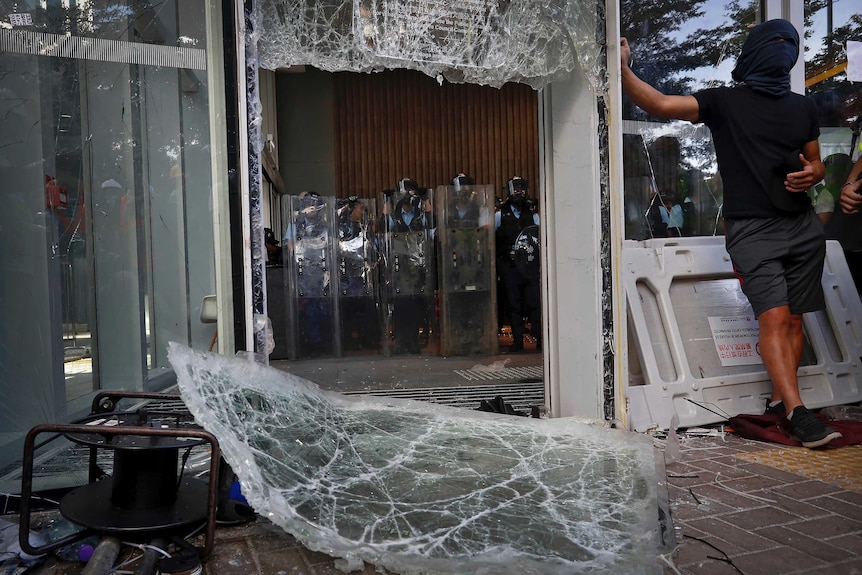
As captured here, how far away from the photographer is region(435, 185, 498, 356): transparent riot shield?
6.93m

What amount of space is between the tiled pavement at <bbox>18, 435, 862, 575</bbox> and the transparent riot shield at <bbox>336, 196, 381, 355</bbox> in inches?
185

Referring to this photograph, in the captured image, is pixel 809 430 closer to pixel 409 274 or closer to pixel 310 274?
pixel 409 274

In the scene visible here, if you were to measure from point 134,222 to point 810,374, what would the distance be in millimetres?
3831

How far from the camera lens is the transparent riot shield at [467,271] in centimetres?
693

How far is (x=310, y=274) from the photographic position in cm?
690

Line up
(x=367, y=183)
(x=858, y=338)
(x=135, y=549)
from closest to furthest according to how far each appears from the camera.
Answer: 1. (x=135, y=549)
2. (x=858, y=338)
3. (x=367, y=183)

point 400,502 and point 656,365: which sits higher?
point 656,365

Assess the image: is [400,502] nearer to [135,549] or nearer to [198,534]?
[198,534]

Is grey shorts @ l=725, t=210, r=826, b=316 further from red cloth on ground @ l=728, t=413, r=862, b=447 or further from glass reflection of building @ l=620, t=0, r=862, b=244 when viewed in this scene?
glass reflection of building @ l=620, t=0, r=862, b=244

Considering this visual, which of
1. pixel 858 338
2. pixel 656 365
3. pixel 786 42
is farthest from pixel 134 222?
pixel 858 338

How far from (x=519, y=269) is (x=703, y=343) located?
11.8 feet

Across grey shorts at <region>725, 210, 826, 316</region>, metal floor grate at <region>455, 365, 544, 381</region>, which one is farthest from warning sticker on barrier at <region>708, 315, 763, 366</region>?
metal floor grate at <region>455, 365, 544, 381</region>

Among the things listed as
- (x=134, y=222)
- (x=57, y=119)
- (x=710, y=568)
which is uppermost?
(x=57, y=119)

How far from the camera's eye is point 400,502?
197 cm
